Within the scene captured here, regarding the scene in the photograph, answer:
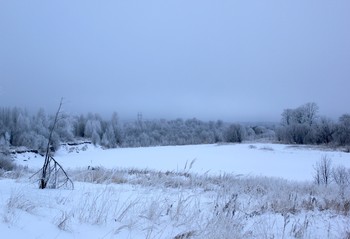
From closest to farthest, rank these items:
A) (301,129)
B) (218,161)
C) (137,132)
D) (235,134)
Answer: (218,161) → (301,129) → (235,134) → (137,132)

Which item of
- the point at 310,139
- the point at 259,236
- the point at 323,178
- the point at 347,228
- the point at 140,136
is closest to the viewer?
the point at 259,236

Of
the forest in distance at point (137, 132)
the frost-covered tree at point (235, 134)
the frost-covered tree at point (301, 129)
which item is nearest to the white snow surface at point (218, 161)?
the forest in distance at point (137, 132)

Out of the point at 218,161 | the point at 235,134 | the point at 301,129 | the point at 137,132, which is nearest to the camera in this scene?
the point at 218,161

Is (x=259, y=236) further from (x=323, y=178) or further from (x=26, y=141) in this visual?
(x=26, y=141)

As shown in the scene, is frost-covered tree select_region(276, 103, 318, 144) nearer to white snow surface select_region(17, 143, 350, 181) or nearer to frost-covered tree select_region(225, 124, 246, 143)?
frost-covered tree select_region(225, 124, 246, 143)

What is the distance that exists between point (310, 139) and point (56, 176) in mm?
70033

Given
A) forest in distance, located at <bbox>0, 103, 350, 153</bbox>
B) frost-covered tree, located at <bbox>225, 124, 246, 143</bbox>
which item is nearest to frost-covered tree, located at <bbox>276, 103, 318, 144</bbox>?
forest in distance, located at <bbox>0, 103, 350, 153</bbox>

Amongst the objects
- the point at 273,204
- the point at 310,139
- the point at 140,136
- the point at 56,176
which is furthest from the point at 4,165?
the point at 140,136

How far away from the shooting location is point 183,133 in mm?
110562

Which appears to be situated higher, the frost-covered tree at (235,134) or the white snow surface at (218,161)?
the frost-covered tree at (235,134)

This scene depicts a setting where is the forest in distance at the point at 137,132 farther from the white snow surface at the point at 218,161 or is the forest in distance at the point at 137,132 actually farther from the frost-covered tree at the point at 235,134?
the white snow surface at the point at 218,161

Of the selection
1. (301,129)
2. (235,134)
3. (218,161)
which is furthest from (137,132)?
(218,161)

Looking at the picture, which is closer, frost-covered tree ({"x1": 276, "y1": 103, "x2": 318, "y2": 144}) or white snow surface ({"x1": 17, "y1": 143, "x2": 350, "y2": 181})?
white snow surface ({"x1": 17, "y1": 143, "x2": 350, "y2": 181})

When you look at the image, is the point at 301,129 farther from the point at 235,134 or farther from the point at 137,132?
the point at 137,132
